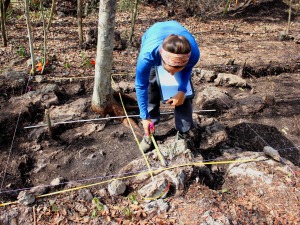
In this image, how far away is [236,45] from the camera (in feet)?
20.4

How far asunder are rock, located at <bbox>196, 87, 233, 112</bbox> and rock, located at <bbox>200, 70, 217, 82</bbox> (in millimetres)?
480

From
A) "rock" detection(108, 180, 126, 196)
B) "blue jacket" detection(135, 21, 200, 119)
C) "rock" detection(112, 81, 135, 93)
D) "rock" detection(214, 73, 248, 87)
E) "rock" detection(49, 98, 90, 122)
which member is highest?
"blue jacket" detection(135, 21, 200, 119)

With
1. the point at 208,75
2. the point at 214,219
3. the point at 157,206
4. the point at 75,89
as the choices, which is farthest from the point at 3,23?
the point at 214,219

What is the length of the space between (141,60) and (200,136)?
61.2 inches

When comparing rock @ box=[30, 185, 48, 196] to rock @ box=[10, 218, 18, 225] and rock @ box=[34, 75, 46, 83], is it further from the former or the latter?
rock @ box=[34, 75, 46, 83]

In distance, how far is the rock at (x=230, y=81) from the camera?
15.1ft

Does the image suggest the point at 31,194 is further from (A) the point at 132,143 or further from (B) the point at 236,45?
(B) the point at 236,45

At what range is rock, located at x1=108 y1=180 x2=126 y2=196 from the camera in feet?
8.46

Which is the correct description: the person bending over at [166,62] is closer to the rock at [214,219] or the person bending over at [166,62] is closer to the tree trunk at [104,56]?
the tree trunk at [104,56]

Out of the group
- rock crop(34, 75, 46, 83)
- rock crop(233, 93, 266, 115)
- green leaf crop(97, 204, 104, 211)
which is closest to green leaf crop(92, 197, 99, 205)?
green leaf crop(97, 204, 104, 211)

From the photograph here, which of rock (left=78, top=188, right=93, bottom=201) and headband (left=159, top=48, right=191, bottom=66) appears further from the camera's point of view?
rock (left=78, top=188, right=93, bottom=201)

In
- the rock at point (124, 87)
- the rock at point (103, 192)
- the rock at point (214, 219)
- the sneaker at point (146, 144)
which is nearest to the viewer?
the rock at point (214, 219)

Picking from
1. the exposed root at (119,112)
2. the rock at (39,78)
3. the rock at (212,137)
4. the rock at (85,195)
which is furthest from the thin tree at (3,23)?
the rock at (212,137)

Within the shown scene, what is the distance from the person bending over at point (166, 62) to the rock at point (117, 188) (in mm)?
557
